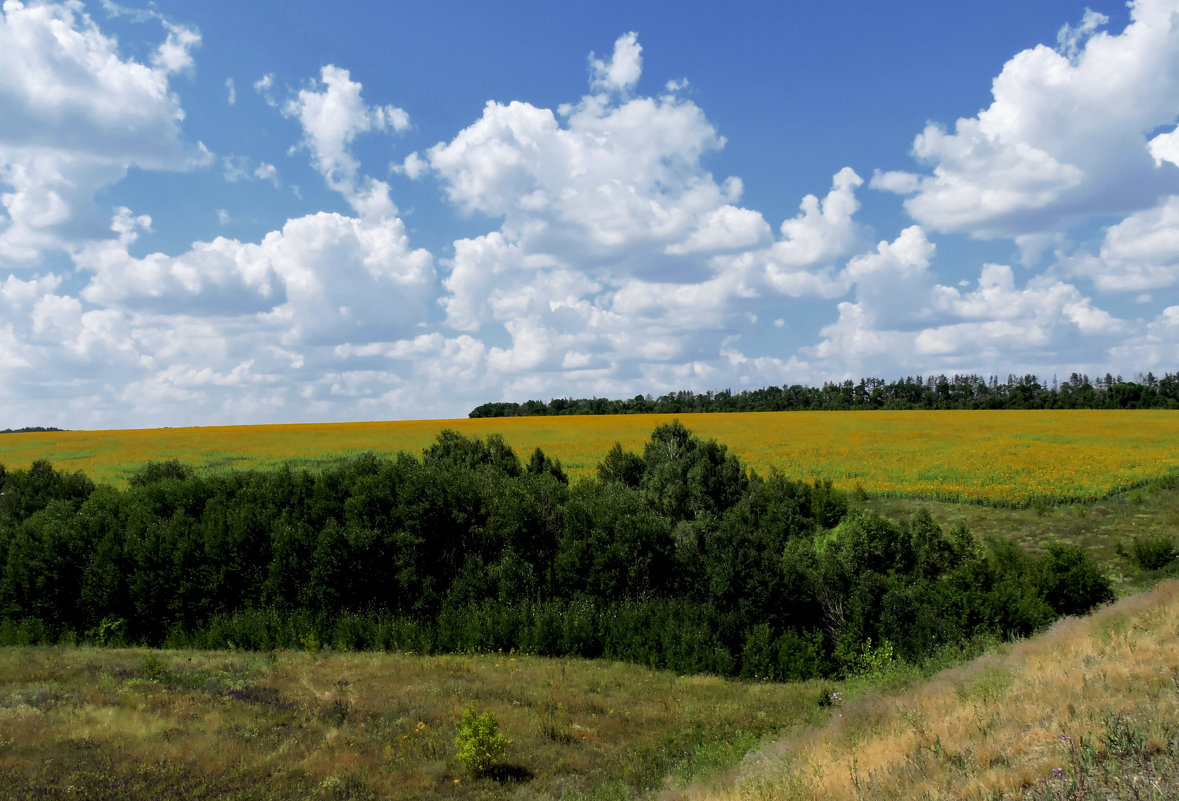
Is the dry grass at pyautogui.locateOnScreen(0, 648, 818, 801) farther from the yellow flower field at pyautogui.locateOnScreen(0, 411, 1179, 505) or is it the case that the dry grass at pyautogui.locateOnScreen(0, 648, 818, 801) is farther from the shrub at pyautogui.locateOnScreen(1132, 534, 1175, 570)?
the yellow flower field at pyautogui.locateOnScreen(0, 411, 1179, 505)

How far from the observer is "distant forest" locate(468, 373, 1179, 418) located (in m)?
105

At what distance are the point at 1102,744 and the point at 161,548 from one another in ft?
95.1

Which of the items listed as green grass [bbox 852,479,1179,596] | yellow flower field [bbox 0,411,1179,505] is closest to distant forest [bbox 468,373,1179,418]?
yellow flower field [bbox 0,411,1179,505]

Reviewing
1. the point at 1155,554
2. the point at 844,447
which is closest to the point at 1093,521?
the point at 1155,554

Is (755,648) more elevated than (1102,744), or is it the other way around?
(1102,744)

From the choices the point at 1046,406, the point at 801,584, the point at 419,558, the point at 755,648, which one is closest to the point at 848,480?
the point at 801,584

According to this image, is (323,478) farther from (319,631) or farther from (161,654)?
(161,654)

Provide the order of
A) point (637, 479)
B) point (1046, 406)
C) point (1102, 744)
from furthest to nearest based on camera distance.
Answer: point (1046, 406)
point (637, 479)
point (1102, 744)

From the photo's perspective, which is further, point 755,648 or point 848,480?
point 848,480

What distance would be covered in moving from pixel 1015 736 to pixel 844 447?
48.6 meters

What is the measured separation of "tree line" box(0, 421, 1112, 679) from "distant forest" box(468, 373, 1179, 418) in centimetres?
7402

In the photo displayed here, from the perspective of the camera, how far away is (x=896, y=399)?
119938 millimetres

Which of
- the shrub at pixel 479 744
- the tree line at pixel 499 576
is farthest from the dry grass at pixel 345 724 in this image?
the tree line at pixel 499 576

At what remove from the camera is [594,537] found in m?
28.1
